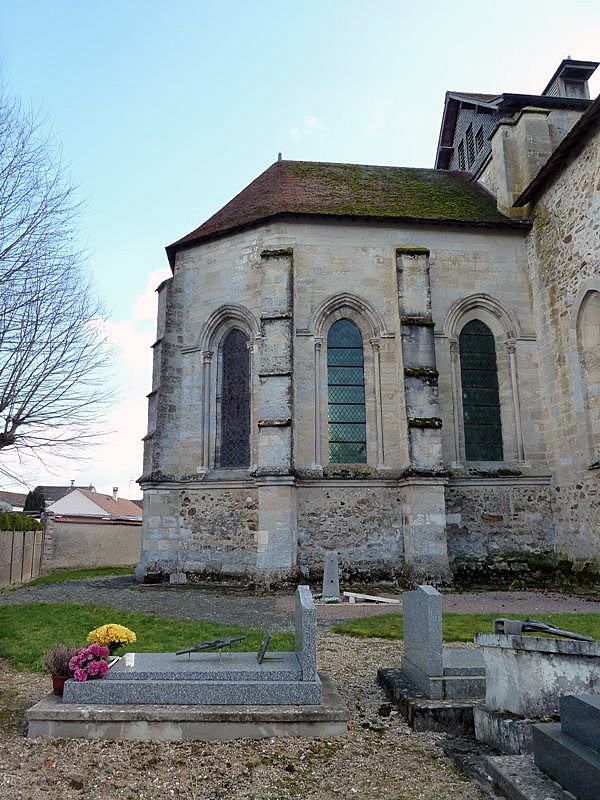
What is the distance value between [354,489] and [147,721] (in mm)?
9768

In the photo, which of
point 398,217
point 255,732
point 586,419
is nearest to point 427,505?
point 586,419

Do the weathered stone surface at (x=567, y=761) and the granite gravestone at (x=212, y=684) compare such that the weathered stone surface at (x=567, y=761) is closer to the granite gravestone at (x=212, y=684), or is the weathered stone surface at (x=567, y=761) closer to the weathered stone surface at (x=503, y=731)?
the weathered stone surface at (x=503, y=731)

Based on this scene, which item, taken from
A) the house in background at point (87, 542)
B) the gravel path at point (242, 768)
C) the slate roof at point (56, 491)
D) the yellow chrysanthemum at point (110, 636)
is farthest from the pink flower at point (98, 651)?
the slate roof at point (56, 491)

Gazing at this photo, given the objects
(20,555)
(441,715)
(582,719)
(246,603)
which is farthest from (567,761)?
(20,555)

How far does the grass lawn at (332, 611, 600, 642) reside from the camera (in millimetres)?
7891

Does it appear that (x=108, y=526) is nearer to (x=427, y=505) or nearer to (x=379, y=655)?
(x=427, y=505)

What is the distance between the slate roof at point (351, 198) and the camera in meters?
15.4

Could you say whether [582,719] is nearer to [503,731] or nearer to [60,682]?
[503,731]

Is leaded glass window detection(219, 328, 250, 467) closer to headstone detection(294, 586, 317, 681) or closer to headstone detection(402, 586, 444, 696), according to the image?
headstone detection(402, 586, 444, 696)

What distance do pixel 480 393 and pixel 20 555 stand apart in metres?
15.2

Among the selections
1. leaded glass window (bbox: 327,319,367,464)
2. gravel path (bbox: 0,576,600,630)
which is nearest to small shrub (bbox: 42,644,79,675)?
gravel path (bbox: 0,576,600,630)

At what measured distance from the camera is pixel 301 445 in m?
14.0

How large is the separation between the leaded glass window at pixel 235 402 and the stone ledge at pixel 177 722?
10341mm

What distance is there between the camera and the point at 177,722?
4.43 metres
